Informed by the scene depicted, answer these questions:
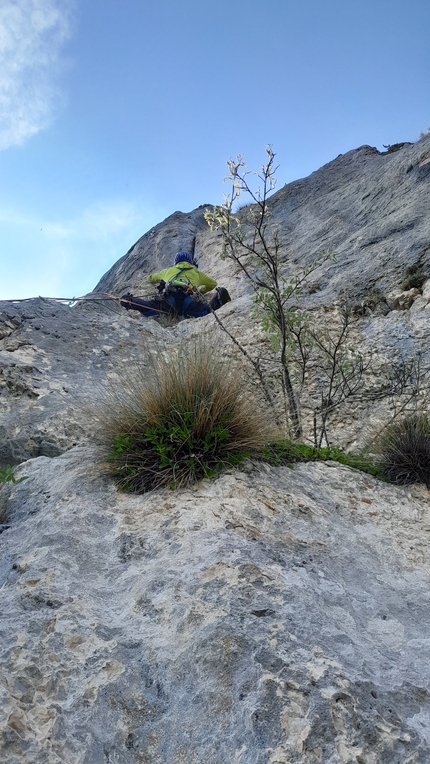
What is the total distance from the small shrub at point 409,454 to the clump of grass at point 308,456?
0.37 feet

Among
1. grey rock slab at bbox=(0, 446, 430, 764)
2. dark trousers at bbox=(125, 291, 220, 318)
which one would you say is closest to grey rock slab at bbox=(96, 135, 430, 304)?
dark trousers at bbox=(125, 291, 220, 318)

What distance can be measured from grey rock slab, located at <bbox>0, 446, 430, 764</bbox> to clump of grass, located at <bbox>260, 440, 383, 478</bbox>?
340mm

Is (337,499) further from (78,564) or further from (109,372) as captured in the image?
(109,372)

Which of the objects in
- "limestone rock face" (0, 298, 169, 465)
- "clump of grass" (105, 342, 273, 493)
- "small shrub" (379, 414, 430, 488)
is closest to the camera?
"clump of grass" (105, 342, 273, 493)

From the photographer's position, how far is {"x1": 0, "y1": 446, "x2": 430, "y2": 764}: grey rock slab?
215 centimetres

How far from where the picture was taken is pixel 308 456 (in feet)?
16.2

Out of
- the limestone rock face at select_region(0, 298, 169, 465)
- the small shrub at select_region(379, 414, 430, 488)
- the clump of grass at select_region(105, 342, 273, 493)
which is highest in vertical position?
the limestone rock face at select_region(0, 298, 169, 465)

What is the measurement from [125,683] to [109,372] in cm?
493

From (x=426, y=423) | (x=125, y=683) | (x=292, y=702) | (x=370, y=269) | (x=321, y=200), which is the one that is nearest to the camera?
(x=292, y=702)

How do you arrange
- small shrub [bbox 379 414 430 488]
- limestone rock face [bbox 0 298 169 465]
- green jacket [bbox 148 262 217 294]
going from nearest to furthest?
small shrub [bbox 379 414 430 488] < limestone rock face [bbox 0 298 169 465] < green jacket [bbox 148 262 217 294]

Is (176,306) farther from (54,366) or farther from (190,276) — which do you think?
(54,366)

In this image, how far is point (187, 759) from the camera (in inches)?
82.8

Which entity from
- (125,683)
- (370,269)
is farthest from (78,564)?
(370,269)

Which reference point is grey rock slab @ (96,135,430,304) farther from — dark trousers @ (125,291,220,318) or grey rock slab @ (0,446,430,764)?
grey rock slab @ (0,446,430,764)
